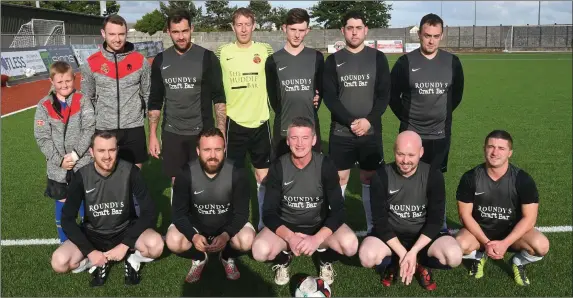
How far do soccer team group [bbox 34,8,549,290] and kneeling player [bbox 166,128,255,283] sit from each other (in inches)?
Result: 0.4

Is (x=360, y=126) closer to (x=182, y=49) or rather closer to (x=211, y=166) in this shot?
(x=211, y=166)

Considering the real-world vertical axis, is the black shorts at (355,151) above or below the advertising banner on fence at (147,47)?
below

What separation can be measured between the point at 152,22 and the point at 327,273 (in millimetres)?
46848

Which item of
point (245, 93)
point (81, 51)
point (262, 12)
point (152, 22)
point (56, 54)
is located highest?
point (262, 12)

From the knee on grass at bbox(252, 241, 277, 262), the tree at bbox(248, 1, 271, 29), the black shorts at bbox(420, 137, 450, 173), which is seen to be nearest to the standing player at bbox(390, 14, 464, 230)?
the black shorts at bbox(420, 137, 450, 173)

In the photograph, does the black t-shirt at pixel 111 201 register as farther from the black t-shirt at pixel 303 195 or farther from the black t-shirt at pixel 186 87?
the black t-shirt at pixel 303 195

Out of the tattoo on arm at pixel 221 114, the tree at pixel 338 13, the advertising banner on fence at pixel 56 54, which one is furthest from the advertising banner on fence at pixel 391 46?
the tattoo on arm at pixel 221 114

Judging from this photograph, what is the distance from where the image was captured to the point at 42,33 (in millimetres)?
27281

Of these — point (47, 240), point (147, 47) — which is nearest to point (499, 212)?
point (47, 240)

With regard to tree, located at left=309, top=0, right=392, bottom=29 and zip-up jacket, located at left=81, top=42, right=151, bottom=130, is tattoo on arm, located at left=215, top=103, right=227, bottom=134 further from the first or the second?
tree, located at left=309, top=0, right=392, bottom=29

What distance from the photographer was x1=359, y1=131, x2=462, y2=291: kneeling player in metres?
3.65

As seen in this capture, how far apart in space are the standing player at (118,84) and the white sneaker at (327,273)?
2.11 metres

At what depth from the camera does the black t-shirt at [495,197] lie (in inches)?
151

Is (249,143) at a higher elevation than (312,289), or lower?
higher
